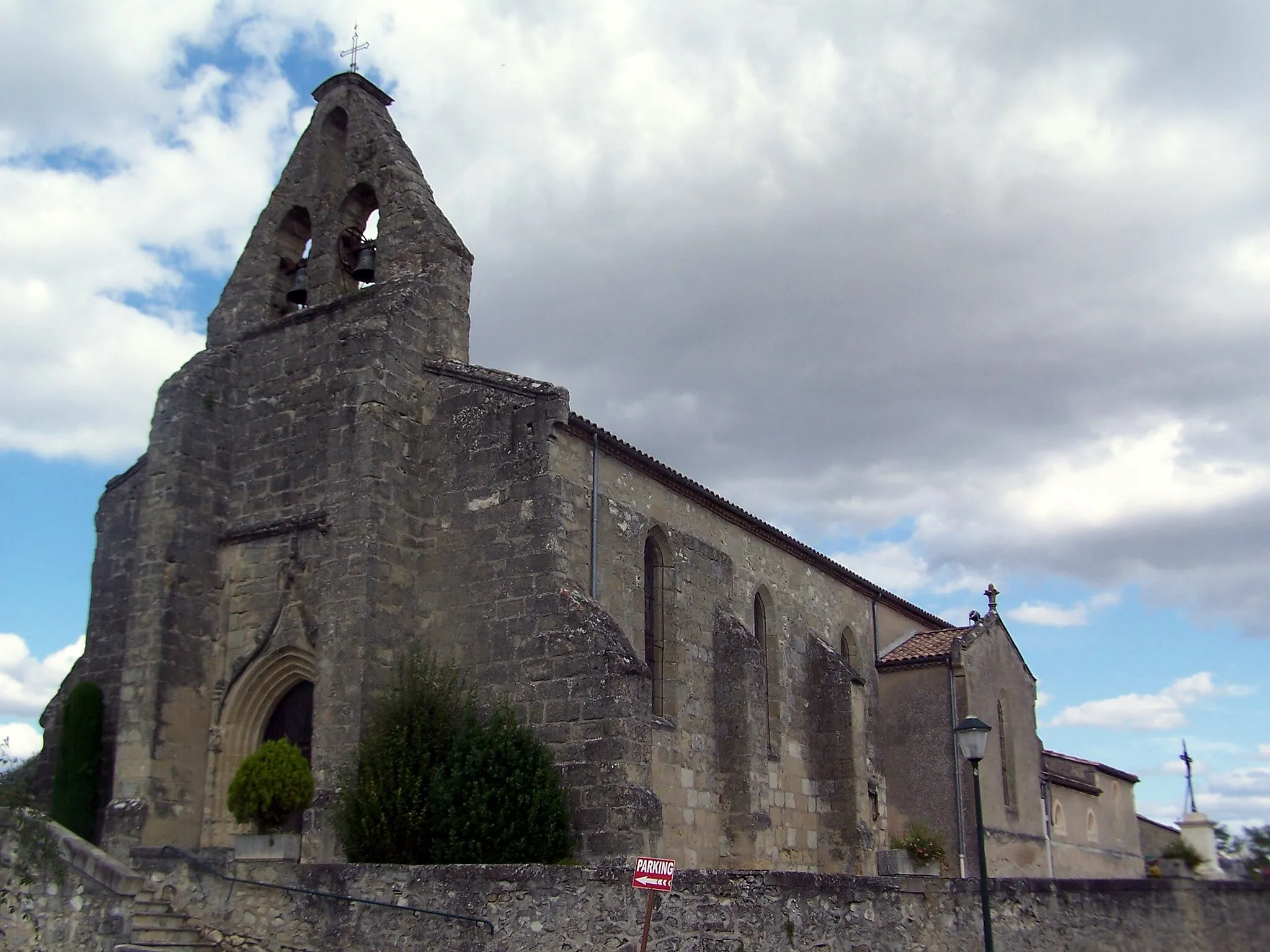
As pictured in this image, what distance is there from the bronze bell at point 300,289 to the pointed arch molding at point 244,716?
21.5 feet

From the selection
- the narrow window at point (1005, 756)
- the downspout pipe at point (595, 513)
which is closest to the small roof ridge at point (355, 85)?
the downspout pipe at point (595, 513)

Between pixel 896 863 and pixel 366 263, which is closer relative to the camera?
pixel 366 263

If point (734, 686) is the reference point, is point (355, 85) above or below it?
above

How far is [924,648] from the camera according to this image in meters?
27.4

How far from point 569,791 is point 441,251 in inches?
355

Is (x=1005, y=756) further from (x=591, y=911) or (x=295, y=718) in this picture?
(x=591, y=911)

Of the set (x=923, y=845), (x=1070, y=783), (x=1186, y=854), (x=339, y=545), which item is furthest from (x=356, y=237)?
(x=1186, y=854)

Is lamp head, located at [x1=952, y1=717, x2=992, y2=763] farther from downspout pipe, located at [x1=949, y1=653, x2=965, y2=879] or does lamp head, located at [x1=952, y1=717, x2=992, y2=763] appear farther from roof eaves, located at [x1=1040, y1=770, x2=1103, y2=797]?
roof eaves, located at [x1=1040, y1=770, x2=1103, y2=797]

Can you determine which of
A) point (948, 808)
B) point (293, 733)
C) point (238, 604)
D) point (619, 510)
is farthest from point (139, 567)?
point (948, 808)

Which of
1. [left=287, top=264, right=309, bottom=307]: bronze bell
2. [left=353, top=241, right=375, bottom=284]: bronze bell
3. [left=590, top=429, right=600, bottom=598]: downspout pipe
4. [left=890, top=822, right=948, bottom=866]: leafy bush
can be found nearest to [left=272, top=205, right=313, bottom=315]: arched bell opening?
[left=287, top=264, right=309, bottom=307]: bronze bell

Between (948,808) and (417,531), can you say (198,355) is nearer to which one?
(417,531)

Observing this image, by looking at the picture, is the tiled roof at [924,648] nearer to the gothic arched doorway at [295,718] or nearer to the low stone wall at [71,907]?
the gothic arched doorway at [295,718]

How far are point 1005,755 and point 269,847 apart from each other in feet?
59.4

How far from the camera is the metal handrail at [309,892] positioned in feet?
40.0
